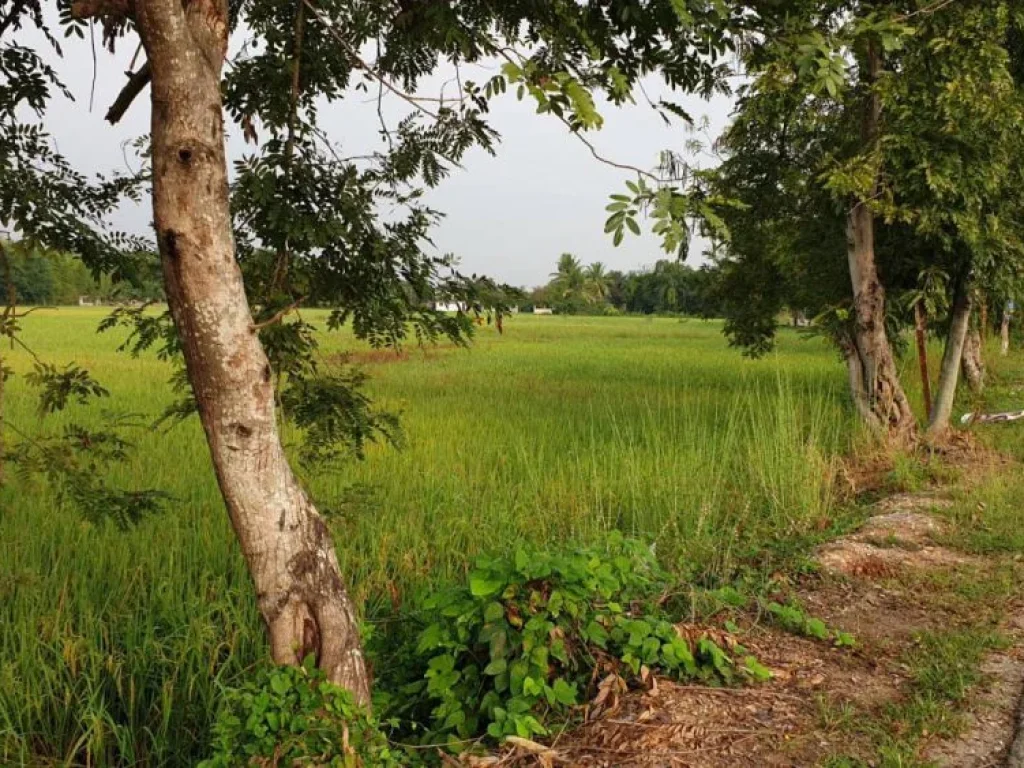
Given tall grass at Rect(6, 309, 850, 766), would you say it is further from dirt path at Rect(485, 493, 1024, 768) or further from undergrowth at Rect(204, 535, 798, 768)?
dirt path at Rect(485, 493, 1024, 768)

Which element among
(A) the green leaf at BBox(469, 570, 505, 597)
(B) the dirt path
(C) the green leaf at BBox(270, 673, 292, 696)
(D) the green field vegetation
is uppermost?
(A) the green leaf at BBox(469, 570, 505, 597)

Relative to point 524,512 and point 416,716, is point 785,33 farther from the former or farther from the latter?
point 524,512

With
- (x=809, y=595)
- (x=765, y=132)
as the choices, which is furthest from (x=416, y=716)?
(x=765, y=132)

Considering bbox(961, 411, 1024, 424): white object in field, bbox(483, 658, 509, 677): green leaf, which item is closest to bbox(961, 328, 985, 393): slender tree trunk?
bbox(961, 411, 1024, 424): white object in field

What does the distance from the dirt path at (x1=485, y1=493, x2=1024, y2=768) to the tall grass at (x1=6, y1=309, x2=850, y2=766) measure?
819mm

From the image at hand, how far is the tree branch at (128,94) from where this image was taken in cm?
243

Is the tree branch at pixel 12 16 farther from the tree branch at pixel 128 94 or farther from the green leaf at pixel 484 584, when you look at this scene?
the green leaf at pixel 484 584

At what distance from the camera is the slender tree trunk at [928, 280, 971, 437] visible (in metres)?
9.12

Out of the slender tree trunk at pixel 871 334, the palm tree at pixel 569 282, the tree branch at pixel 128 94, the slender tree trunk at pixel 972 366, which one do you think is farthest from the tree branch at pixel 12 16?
the slender tree trunk at pixel 972 366

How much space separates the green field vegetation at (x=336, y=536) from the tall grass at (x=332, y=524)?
0.05ft

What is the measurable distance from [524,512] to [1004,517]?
350 centimetres

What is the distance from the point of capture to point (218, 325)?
2111 mm

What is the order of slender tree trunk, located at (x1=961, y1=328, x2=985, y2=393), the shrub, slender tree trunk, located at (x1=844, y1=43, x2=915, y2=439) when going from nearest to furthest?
1. the shrub
2. slender tree trunk, located at (x1=844, y1=43, x2=915, y2=439)
3. slender tree trunk, located at (x1=961, y1=328, x2=985, y2=393)

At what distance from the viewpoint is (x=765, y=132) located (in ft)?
32.6
